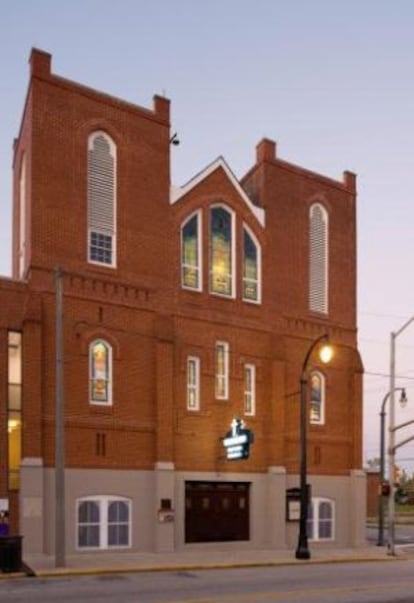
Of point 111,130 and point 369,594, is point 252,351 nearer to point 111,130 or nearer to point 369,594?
point 111,130

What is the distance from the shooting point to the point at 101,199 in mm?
33562

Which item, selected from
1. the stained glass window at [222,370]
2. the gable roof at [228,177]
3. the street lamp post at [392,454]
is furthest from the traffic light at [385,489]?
the gable roof at [228,177]

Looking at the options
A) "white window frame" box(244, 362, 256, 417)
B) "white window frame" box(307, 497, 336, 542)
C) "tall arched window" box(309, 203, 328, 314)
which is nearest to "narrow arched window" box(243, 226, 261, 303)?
"white window frame" box(244, 362, 256, 417)

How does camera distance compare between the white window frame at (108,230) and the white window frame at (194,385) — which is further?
the white window frame at (194,385)

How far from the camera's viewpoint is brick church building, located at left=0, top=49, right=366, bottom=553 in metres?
30.7

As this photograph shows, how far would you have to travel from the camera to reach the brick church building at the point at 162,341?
1209 inches

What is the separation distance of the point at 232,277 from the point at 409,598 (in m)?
18.6

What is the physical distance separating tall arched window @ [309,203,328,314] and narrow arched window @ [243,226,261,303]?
3.11 m

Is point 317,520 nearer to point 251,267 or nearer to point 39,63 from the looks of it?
point 251,267

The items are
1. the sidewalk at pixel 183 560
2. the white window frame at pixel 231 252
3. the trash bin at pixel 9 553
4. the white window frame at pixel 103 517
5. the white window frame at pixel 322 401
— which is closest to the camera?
the trash bin at pixel 9 553

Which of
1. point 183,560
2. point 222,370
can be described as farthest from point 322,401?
point 183,560

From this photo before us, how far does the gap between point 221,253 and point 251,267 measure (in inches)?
68.8

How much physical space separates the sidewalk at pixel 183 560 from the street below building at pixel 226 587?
0.71 meters

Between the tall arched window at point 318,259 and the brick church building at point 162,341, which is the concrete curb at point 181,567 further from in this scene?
the tall arched window at point 318,259
